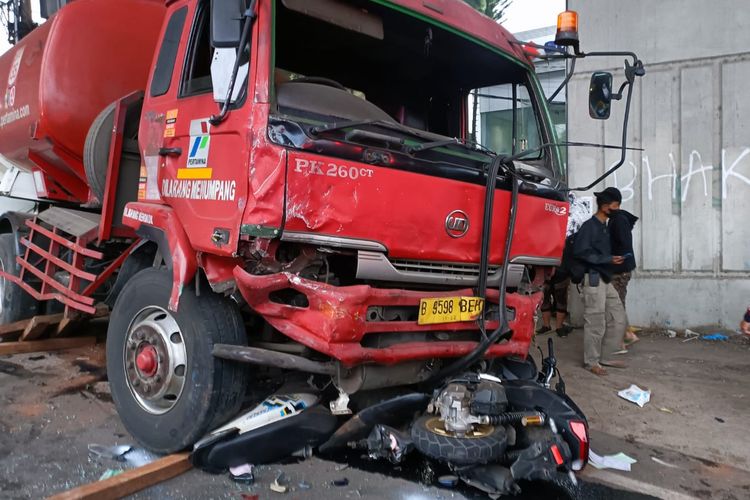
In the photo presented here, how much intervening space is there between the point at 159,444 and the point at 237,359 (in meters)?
0.72

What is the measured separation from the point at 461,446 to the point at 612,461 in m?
1.21

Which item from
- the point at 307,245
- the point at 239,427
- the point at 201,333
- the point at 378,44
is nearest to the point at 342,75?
the point at 378,44

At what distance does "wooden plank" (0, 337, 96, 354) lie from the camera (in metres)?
5.02

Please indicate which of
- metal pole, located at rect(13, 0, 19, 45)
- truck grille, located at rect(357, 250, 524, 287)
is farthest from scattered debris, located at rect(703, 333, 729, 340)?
metal pole, located at rect(13, 0, 19, 45)

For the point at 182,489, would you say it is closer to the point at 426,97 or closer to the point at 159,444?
the point at 159,444

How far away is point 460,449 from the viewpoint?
2.75m

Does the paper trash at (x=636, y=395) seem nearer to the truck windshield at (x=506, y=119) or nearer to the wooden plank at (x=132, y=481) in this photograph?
the truck windshield at (x=506, y=119)

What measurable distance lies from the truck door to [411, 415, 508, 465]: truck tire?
1.27 m

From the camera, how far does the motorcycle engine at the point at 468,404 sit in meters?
2.88

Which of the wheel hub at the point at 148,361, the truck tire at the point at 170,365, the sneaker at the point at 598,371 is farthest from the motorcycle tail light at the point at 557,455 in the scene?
the sneaker at the point at 598,371

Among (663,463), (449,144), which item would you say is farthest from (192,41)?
(663,463)

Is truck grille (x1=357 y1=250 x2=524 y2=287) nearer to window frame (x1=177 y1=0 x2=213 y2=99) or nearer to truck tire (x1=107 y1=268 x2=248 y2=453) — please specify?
truck tire (x1=107 y1=268 x2=248 y2=453)

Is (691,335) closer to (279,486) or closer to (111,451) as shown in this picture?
(279,486)

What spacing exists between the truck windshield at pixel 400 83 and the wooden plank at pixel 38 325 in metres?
3.21
